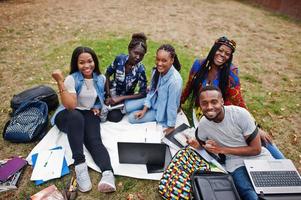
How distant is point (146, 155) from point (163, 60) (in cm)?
153

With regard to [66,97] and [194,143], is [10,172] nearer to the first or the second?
[66,97]

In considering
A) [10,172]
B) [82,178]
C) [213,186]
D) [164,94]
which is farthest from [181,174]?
[10,172]

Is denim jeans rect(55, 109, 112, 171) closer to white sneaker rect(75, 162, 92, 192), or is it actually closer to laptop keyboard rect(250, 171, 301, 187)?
white sneaker rect(75, 162, 92, 192)

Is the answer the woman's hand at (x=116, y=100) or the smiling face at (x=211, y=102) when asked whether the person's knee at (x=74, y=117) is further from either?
the smiling face at (x=211, y=102)

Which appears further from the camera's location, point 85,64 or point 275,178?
point 85,64

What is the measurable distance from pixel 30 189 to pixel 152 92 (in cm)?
249

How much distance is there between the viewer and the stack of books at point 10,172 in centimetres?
354

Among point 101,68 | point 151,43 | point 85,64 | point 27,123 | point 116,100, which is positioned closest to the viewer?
point 85,64

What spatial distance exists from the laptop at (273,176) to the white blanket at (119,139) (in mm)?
1341

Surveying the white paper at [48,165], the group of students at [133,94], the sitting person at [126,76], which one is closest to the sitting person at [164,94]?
the group of students at [133,94]

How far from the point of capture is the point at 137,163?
13.1 feet

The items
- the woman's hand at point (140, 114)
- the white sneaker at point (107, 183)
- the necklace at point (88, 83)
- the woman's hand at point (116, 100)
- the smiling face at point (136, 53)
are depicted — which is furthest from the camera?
the woman's hand at point (116, 100)

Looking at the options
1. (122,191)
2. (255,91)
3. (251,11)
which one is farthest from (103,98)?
(251,11)

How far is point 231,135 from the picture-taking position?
3.53 m
